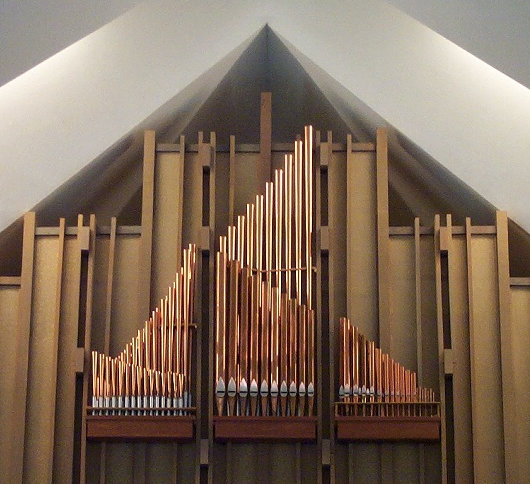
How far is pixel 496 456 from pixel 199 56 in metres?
3.53

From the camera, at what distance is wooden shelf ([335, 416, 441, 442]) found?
956 cm

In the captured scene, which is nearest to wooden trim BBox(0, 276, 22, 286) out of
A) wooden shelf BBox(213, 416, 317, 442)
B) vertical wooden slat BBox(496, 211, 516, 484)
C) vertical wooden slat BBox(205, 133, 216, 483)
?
vertical wooden slat BBox(205, 133, 216, 483)

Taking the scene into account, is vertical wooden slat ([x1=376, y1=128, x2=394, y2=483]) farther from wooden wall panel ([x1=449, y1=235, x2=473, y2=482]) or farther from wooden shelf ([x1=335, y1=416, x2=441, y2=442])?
wooden wall panel ([x1=449, y1=235, x2=473, y2=482])

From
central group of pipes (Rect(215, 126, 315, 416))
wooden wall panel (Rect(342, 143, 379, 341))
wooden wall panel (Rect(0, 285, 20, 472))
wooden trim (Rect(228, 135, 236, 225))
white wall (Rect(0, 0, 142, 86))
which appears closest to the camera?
white wall (Rect(0, 0, 142, 86))

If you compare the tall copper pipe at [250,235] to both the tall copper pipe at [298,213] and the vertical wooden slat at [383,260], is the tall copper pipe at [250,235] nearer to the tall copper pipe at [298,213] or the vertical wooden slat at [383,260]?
the tall copper pipe at [298,213]

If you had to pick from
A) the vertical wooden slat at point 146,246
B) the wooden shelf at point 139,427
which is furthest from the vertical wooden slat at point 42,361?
the vertical wooden slat at point 146,246

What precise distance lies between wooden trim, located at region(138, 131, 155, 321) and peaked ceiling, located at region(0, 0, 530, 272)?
229mm

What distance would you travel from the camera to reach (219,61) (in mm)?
10508

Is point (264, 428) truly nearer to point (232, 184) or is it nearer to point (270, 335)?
point (270, 335)

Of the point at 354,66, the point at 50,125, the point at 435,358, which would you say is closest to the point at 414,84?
the point at 354,66

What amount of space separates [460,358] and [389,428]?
2.38 feet

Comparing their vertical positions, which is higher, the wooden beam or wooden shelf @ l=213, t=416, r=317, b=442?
the wooden beam

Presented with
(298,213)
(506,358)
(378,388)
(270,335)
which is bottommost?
(378,388)

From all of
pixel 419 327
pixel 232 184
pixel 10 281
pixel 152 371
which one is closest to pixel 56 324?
pixel 10 281
